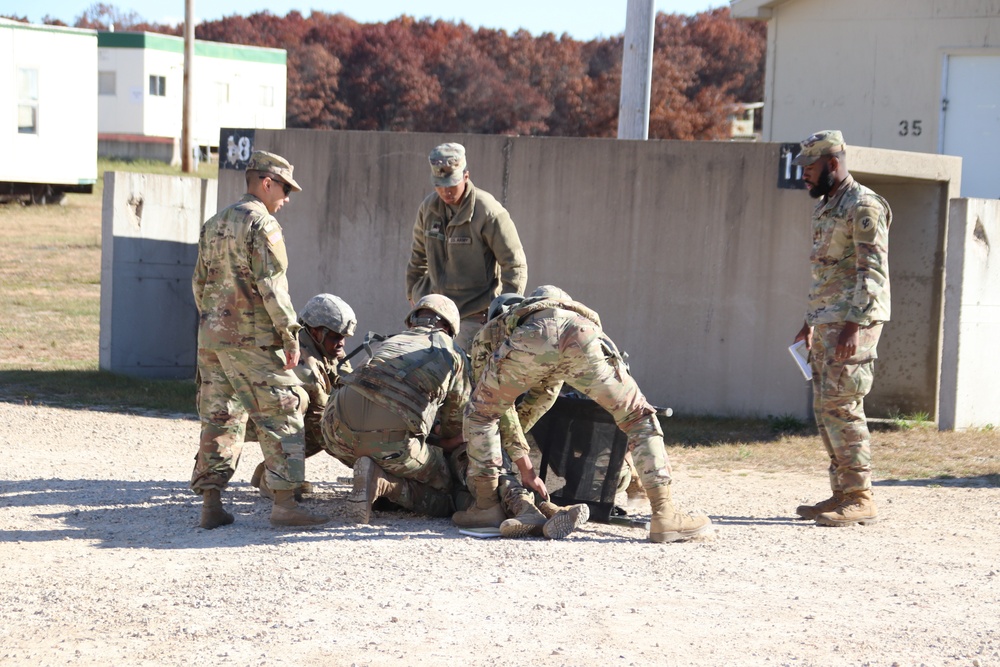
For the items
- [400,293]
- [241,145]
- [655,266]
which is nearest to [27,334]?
[241,145]

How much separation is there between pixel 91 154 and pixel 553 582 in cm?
2235

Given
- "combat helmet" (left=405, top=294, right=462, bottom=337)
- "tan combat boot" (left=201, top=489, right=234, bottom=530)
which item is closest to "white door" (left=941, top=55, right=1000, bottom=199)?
"combat helmet" (left=405, top=294, right=462, bottom=337)

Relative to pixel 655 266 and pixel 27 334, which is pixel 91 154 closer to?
pixel 27 334

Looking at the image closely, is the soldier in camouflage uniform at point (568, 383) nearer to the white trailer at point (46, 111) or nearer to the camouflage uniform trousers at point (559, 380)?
the camouflage uniform trousers at point (559, 380)

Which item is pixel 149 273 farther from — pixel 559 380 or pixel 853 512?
pixel 853 512

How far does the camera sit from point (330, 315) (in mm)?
6629

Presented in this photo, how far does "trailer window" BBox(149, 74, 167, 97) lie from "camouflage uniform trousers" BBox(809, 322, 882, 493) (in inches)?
1337

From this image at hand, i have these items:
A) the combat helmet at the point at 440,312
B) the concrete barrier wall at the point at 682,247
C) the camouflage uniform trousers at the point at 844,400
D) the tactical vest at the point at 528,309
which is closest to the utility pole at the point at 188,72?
the concrete barrier wall at the point at 682,247

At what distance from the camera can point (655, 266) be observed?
998 centimetres

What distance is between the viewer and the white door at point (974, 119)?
583 inches

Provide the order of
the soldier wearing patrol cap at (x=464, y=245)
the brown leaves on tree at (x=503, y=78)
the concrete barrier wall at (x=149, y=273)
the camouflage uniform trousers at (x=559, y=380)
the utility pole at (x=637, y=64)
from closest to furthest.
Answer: the camouflage uniform trousers at (x=559, y=380) → the soldier wearing patrol cap at (x=464, y=245) → the concrete barrier wall at (x=149, y=273) → the utility pole at (x=637, y=64) → the brown leaves on tree at (x=503, y=78)

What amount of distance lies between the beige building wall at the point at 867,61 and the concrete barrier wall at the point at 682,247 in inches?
215

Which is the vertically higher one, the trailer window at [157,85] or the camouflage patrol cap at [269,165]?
the trailer window at [157,85]

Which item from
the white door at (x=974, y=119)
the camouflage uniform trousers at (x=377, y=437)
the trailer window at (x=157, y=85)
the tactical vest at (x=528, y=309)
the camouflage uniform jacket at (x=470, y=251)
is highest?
the trailer window at (x=157, y=85)
